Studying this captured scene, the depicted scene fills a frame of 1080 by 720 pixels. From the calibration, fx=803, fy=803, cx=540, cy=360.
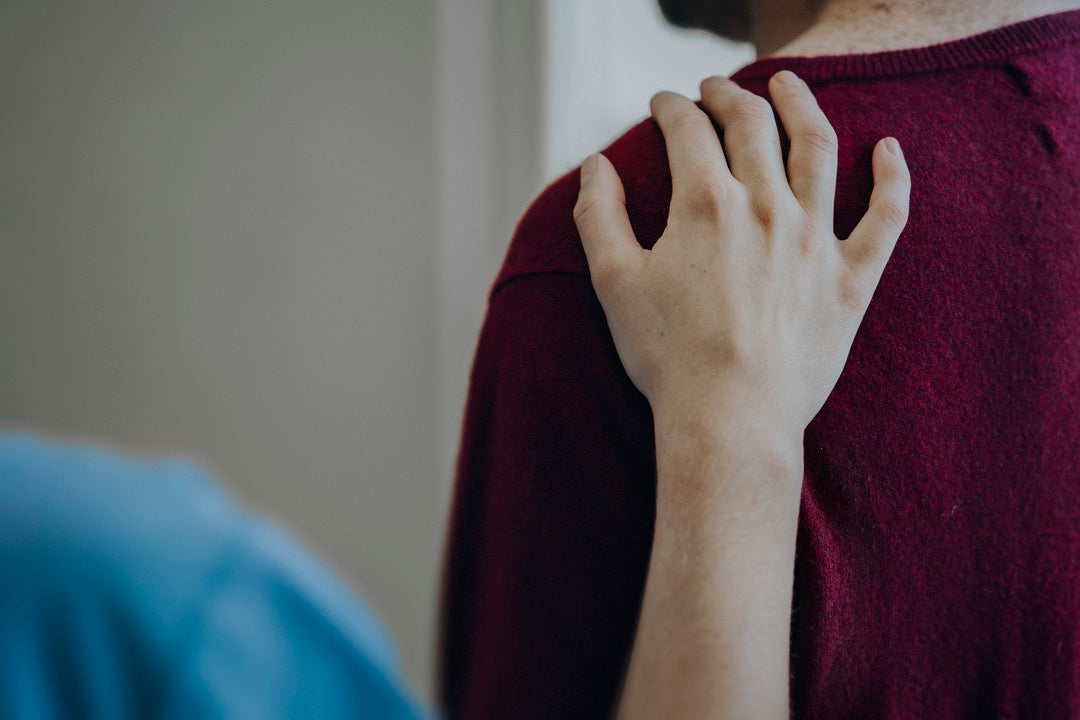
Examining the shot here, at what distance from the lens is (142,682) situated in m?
0.39

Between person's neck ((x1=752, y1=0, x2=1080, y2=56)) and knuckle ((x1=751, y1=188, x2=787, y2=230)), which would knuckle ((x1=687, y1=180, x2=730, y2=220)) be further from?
person's neck ((x1=752, y1=0, x2=1080, y2=56))

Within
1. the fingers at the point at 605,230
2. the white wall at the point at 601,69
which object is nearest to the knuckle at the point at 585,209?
the fingers at the point at 605,230

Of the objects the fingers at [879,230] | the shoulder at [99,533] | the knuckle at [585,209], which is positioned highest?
the knuckle at [585,209]

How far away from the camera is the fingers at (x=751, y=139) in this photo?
449mm

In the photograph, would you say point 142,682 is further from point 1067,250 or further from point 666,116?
point 1067,250

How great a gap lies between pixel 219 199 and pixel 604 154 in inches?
42.3

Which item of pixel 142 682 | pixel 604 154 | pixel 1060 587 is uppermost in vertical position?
pixel 604 154

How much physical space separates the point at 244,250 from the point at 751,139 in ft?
3.70

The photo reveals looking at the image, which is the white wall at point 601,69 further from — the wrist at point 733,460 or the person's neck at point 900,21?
the wrist at point 733,460

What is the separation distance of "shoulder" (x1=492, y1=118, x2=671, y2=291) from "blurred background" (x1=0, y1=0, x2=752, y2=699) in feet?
2.43

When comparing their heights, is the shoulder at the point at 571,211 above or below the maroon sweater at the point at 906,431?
above

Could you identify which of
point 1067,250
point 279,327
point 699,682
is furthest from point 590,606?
point 279,327

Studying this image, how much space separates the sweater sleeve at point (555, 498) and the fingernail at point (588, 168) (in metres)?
0.06

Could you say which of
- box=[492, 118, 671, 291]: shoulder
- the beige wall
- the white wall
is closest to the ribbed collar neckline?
box=[492, 118, 671, 291]: shoulder
